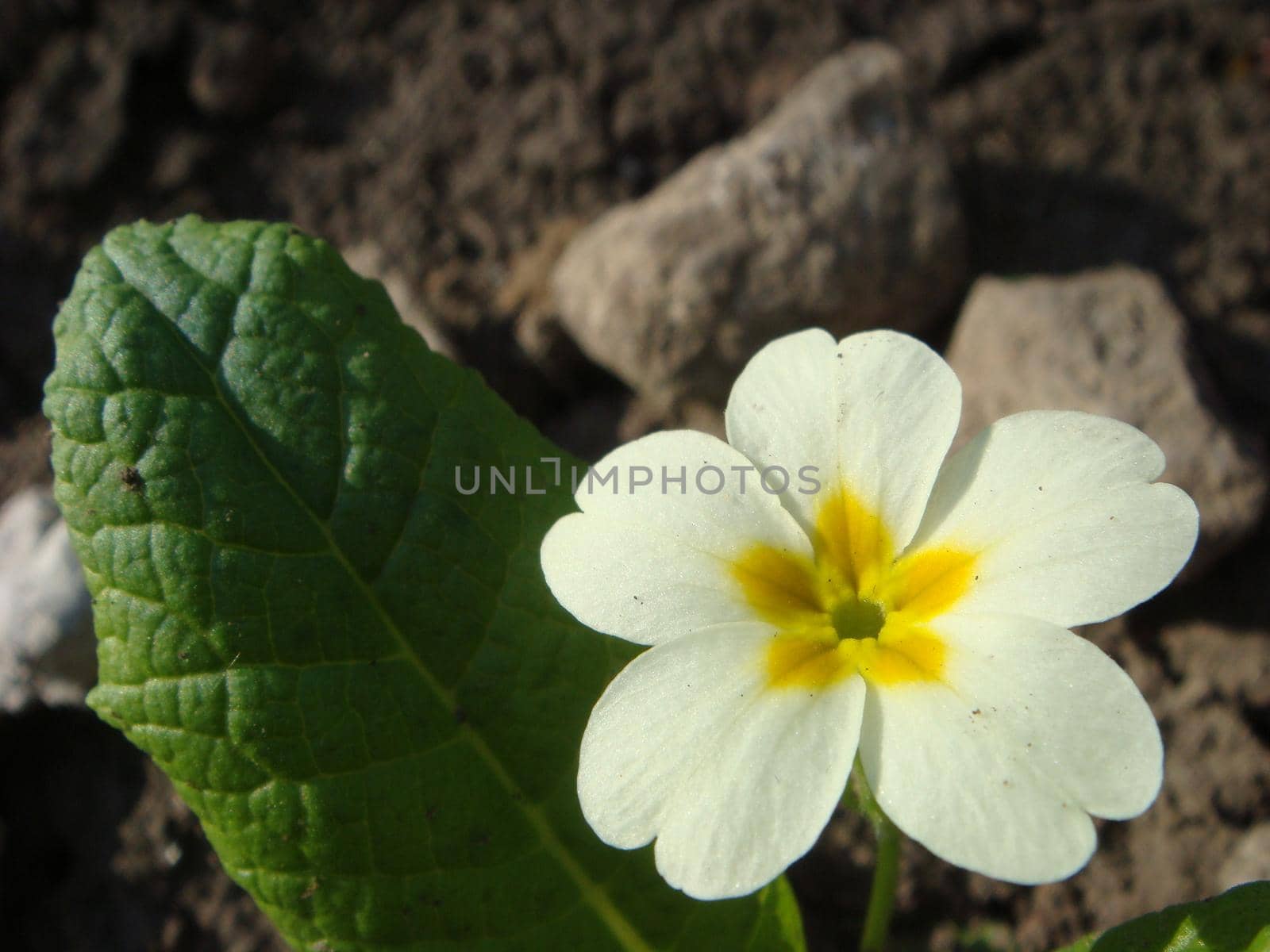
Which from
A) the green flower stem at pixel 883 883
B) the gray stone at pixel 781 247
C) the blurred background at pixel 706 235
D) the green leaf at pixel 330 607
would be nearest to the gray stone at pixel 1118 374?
the blurred background at pixel 706 235

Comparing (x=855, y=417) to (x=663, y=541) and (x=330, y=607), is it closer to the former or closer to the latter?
(x=663, y=541)

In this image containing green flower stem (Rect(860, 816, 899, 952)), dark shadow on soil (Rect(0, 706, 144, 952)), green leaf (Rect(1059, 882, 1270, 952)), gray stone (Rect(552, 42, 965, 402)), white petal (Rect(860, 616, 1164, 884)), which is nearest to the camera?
white petal (Rect(860, 616, 1164, 884))

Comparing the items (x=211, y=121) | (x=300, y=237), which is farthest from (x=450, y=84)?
(x=300, y=237)

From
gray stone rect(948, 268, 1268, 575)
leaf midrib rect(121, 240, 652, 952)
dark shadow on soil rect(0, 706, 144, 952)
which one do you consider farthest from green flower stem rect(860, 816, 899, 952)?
dark shadow on soil rect(0, 706, 144, 952)

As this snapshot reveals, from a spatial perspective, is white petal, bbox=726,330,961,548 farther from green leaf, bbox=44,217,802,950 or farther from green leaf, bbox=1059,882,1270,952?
green leaf, bbox=1059,882,1270,952

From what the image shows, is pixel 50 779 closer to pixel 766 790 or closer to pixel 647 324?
pixel 647 324

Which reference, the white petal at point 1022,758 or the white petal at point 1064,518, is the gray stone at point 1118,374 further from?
the white petal at point 1022,758
